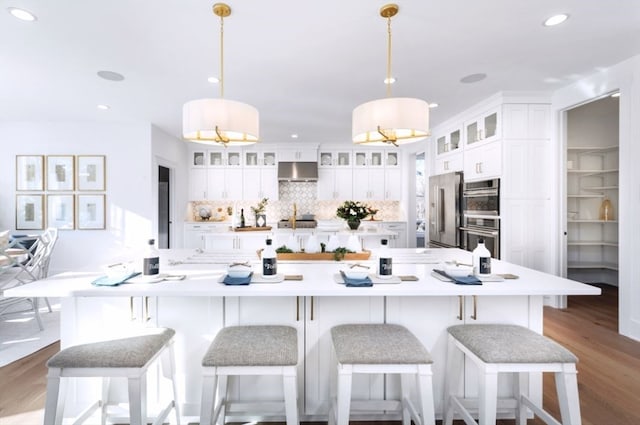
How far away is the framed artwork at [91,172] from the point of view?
488 centimetres

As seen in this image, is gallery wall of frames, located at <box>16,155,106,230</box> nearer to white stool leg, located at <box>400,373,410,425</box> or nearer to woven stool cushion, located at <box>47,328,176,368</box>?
woven stool cushion, located at <box>47,328,176,368</box>

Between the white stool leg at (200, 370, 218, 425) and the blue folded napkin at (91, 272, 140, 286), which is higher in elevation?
the blue folded napkin at (91, 272, 140, 286)

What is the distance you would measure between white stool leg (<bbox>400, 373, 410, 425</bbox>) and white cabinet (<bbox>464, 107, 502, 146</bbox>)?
10.5ft


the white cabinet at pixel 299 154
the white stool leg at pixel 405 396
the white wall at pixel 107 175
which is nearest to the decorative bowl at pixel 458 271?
the white stool leg at pixel 405 396

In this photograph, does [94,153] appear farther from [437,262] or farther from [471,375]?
[471,375]

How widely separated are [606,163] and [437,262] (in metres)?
4.23

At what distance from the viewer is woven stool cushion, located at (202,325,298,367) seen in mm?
1277

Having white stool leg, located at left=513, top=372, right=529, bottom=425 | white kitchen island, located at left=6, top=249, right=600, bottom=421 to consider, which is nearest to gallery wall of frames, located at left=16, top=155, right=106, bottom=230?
white kitchen island, located at left=6, top=249, right=600, bottom=421

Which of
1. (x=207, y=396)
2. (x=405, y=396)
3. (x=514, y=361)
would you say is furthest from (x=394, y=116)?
(x=207, y=396)

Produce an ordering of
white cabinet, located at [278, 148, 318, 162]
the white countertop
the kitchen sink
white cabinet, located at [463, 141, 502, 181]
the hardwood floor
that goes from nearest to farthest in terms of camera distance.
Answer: the white countertop, the hardwood floor, white cabinet, located at [463, 141, 502, 181], the kitchen sink, white cabinet, located at [278, 148, 318, 162]

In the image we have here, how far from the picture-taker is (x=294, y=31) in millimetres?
2295

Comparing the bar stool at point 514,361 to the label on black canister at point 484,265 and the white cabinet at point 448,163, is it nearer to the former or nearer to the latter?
the label on black canister at point 484,265

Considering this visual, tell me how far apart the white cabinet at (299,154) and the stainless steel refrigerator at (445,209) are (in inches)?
94.6

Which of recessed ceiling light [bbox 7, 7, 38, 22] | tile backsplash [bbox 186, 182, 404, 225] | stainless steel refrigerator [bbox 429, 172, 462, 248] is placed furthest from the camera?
tile backsplash [bbox 186, 182, 404, 225]
